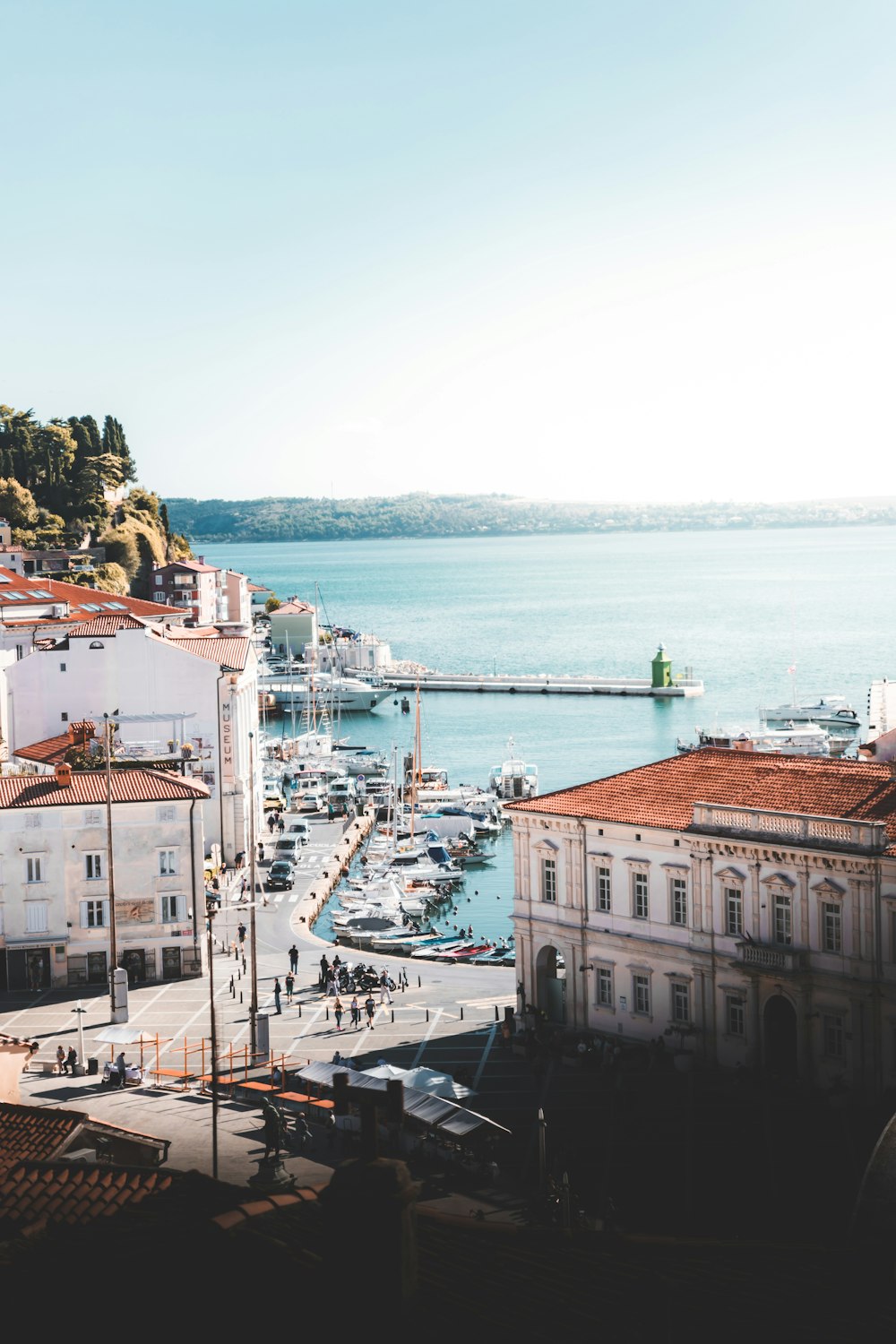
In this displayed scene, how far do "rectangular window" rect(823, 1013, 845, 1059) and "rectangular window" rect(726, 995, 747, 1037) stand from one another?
2.21m

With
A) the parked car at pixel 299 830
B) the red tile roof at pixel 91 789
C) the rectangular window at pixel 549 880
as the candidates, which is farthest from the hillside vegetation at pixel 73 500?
the rectangular window at pixel 549 880

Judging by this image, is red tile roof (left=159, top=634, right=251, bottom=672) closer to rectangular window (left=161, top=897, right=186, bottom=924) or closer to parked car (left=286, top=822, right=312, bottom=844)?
parked car (left=286, top=822, right=312, bottom=844)

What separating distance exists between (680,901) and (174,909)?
16539 mm

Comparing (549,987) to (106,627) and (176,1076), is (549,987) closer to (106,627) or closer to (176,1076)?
(176,1076)

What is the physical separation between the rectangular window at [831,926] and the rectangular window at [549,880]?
813cm

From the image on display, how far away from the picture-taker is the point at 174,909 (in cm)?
4556

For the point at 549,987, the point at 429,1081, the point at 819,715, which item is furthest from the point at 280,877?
the point at 819,715

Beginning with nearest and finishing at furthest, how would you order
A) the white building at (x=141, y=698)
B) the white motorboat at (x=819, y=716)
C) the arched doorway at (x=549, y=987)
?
the arched doorway at (x=549, y=987) → the white building at (x=141, y=698) → the white motorboat at (x=819, y=716)

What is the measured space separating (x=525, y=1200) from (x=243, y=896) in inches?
1248

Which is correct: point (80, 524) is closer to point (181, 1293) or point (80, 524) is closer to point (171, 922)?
point (171, 922)

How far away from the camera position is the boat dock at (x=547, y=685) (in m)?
145

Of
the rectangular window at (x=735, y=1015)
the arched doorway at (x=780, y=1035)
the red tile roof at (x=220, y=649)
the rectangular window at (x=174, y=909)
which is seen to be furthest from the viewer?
the red tile roof at (x=220, y=649)

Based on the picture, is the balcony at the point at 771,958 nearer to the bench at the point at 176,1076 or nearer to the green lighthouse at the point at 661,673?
the bench at the point at 176,1076

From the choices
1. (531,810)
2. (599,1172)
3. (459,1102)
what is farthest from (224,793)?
(599,1172)
